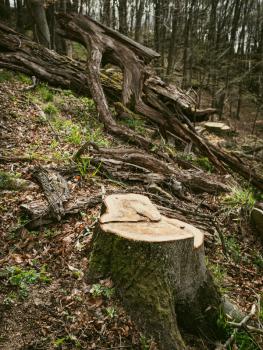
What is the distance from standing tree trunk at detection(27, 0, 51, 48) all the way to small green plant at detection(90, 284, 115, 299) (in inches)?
396

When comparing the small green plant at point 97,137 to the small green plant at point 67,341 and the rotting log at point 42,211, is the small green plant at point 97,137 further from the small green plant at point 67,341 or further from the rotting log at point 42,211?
the small green plant at point 67,341

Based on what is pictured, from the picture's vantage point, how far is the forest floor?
3.05 meters

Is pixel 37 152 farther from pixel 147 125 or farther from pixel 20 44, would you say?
pixel 20 44

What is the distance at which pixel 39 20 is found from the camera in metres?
11.7

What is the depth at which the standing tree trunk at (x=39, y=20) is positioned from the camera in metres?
11.5

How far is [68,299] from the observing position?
130 inches

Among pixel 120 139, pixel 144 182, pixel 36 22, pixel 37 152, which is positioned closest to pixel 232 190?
pixel 144 182

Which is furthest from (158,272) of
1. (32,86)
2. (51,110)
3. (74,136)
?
(32,86)

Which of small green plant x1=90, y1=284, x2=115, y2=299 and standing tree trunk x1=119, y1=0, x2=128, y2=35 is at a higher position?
standing tree trunk x1=119, y1=0, x2=128, y2=35

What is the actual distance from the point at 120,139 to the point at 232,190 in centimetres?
279

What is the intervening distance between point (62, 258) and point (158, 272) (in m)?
1.22

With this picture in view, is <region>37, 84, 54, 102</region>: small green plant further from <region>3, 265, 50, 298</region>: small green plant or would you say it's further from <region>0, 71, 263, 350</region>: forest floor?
<region>3, 265, 50, 298</region>: small green plant

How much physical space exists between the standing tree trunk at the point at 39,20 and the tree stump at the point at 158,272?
32.2ft

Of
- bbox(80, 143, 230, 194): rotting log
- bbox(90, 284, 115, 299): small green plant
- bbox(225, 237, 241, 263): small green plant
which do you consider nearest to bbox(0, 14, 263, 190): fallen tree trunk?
bbox(80, 143, 230, 194): rotting log
